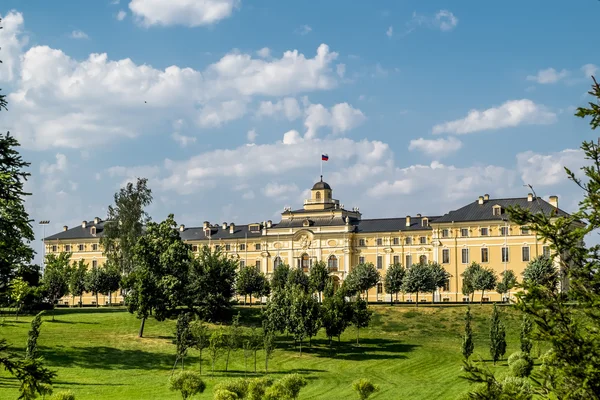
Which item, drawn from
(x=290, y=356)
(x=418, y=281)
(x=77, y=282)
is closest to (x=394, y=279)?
(x=418, y=281)

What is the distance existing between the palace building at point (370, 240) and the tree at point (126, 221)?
60.4 ft

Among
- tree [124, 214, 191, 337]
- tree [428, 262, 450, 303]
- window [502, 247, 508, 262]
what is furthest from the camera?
window [502, 247, 508, 262]

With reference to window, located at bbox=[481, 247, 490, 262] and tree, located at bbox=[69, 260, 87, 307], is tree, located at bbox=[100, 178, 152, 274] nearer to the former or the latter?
tree, located at bbox=[69, 260, 87, 307]

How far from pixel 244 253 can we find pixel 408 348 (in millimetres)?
54798

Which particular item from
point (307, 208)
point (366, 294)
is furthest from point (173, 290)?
point (307, 208)

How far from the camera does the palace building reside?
9869 cm

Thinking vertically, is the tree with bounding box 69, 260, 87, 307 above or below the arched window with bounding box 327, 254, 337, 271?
below

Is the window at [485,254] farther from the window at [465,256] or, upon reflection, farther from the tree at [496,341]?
the tree at [496,341]

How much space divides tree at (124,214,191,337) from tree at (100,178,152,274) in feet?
50.7

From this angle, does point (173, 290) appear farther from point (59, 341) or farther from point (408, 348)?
point (408, 348)

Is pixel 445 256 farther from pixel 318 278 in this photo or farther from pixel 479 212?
pixel 318 278

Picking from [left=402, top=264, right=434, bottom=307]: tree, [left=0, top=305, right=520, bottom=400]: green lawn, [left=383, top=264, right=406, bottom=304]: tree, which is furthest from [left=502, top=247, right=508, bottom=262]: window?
[left=0, top=305, right=520, bottom=400]: green lawn

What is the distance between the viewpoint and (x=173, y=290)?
65188mm

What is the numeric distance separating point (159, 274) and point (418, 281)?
1445 inches
